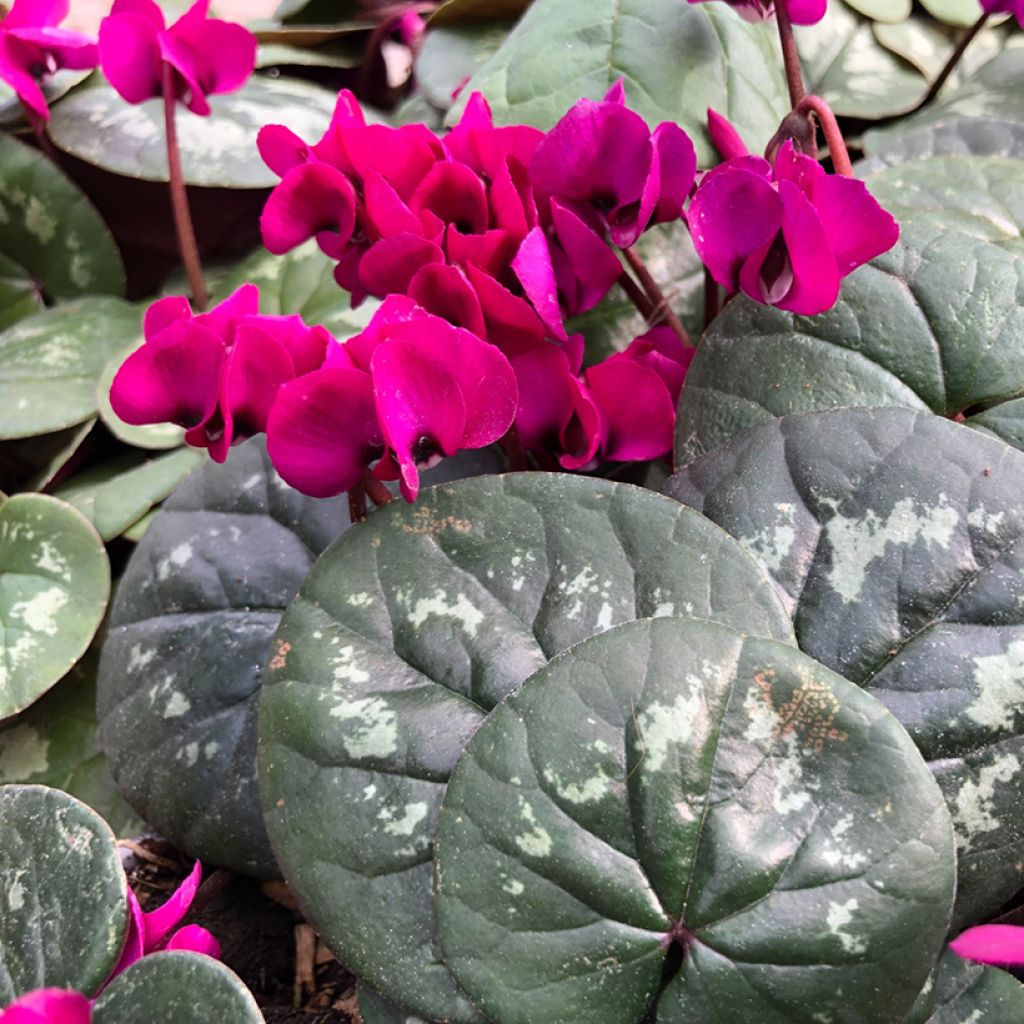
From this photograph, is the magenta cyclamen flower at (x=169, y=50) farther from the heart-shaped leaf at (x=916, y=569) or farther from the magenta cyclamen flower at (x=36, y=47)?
the heart-shaped leaf at (x=916, y=569)

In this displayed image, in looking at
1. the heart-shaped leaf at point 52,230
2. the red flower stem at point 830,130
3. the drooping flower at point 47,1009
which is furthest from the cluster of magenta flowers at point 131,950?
the heart-shaped leaf at point 52,230

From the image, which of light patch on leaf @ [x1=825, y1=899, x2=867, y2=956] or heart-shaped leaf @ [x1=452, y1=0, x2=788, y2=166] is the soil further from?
heart-shaped leaf @ [x1=452, y1=0, x2=788, y2=166]

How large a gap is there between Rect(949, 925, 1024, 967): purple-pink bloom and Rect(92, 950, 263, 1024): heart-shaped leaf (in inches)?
13.8

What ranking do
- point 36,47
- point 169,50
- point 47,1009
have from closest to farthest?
point 47,1009 < point 169,50 < point 36,47

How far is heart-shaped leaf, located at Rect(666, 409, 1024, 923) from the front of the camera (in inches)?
20.5

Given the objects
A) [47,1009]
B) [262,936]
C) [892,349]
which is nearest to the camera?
[47,1009]

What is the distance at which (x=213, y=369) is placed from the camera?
586 mm

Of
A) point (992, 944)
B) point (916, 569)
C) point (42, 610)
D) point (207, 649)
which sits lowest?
point (42, 610)

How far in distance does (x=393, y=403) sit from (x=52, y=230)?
89 cm

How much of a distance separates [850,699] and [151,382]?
1.43 ft

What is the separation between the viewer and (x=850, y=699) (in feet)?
1.54

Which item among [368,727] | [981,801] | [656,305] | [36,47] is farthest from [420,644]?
[36,47]

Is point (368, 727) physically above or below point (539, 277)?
below

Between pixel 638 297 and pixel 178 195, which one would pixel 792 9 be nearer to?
pixel 638 297
